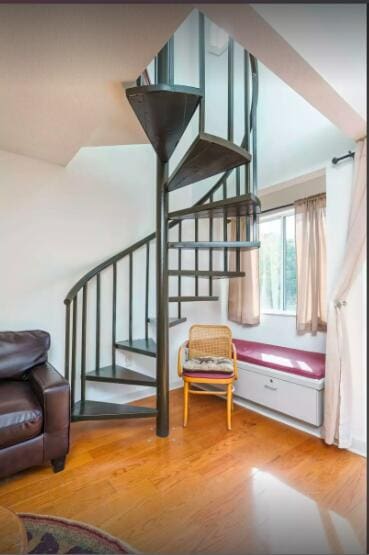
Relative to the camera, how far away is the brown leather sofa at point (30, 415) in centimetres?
140

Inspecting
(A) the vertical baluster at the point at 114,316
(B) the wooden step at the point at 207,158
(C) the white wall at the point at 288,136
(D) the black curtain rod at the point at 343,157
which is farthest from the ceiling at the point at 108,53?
(A) the vertical baluster at the point at 114,316

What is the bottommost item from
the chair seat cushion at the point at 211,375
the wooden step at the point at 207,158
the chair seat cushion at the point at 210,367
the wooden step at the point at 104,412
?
the wooden step at the point at 104,412

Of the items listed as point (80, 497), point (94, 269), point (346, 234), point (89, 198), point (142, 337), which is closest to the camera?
point (80, 497)

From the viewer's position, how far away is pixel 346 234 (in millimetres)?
1788

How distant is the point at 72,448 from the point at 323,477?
1.63 metres

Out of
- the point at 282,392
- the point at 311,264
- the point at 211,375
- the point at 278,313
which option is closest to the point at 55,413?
the point at 211,375

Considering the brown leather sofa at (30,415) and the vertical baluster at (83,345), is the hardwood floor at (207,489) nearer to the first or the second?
the brown leather sofa at (30,415)

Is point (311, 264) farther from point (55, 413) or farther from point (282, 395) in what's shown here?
point (55, 413)

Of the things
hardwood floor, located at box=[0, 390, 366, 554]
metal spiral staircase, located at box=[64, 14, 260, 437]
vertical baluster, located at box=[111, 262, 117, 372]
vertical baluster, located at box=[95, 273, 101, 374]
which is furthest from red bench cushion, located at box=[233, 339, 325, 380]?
vertical baluster, located at box=[95, 273, 101, 374]

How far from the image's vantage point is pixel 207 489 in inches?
55.4

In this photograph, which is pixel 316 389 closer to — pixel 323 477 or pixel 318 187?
pixel 323 477

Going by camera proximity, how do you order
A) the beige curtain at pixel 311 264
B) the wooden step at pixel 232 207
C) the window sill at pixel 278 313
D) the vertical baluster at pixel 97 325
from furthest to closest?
the window sill at pixel 278 313, the beige curtain at pixel 311 264, the vertical baluster at pixel 97 325, the wooden step at pixel 232 207

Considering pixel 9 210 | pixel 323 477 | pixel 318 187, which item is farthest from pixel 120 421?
pixel 318 187

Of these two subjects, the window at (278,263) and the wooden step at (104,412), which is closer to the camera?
the wooden step at (104,412)
